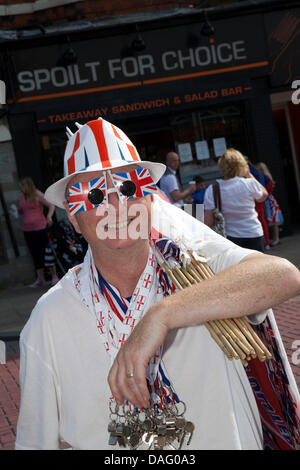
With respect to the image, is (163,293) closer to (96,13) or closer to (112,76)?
(112,76)

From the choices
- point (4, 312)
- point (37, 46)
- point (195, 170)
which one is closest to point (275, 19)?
point (195, 170)

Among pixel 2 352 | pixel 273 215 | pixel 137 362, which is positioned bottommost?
pixel 2 352

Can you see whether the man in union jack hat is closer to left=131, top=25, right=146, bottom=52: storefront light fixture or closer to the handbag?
the handbag

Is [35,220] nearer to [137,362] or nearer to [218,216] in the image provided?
[218,216]

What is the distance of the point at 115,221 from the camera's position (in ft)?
6.14

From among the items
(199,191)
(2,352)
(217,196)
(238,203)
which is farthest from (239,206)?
(199,191)

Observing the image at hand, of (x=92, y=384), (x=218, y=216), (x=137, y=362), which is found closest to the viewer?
(x=137, y=362)

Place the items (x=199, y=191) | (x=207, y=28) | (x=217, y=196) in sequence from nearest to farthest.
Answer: (x=217, y=196) → (x=199, y=191) → (x=207, y=28)

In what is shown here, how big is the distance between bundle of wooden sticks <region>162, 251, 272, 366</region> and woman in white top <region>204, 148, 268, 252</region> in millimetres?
5048

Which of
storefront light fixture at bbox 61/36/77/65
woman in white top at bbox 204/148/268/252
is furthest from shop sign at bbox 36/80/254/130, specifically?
woman in white top at bbox 204/148/268/252

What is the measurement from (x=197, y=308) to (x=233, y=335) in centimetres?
12

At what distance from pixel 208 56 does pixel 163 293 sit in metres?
10.8

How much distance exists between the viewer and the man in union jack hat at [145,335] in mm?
1635

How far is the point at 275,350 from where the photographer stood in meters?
1.84
